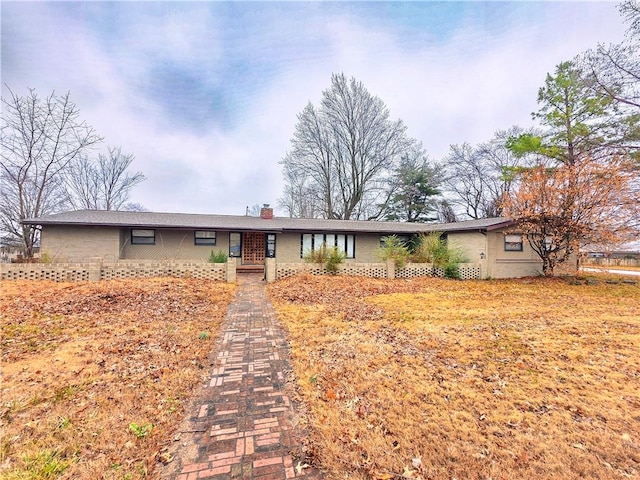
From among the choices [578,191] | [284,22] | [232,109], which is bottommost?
[578,191]

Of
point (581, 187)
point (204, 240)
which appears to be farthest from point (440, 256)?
point (204, 240)

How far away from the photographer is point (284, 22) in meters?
12.1

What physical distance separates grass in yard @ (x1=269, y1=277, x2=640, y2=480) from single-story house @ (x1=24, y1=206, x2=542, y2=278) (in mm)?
A: 7075

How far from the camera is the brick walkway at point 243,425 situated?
7.13ft

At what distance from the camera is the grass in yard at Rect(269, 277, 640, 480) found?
7.36 feet

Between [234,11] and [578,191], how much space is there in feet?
53.1

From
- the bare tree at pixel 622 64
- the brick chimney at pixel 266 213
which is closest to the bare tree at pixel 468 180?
the bare tree at pixel 622 64

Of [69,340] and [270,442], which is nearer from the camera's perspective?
[270,442]

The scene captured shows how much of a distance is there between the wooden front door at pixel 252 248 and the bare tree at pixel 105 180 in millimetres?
18703

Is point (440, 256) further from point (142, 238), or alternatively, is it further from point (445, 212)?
point (445, 212)

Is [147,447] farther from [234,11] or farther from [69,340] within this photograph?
[234,11]

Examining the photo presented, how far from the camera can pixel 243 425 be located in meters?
2.71

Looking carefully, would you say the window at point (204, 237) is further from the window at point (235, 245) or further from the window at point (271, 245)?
the window at point (271, 245)

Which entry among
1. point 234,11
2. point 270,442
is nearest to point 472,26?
point 234,11
